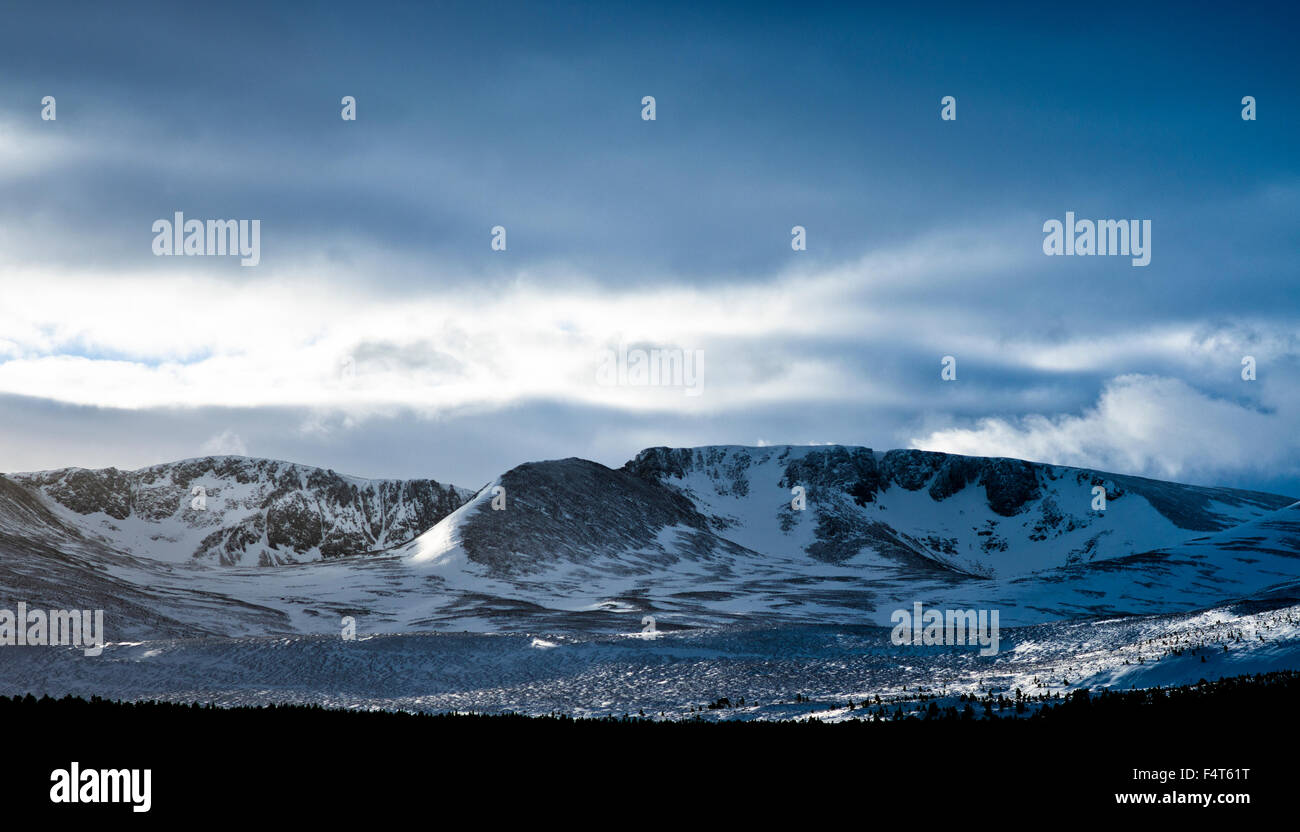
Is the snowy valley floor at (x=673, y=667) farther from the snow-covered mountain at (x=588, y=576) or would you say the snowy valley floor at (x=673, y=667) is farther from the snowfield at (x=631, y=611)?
the snow-covered mountain at (x=588, y=576)

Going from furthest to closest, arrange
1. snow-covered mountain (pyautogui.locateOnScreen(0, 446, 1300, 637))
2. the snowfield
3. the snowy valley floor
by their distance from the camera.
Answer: snow-covered mountain (pyautogui.locateOnScreen(0, 446, 1300, 637))
the snowfield
the snowy valley floor

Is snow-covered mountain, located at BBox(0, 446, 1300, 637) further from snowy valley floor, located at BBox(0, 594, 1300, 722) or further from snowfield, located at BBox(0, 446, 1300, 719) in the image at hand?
snowy valley floor, located at BBox(0, 594, 1300, 722)

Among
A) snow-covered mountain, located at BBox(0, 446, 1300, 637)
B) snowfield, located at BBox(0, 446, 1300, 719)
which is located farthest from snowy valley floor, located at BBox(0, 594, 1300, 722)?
snow-covered mountain, located at BBox(0, 446, 1300, 637)

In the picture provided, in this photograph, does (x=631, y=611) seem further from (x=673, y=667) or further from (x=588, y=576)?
(x=673, y=667)

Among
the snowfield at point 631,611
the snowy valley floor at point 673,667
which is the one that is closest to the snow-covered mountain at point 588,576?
the snowfield at point 631,611

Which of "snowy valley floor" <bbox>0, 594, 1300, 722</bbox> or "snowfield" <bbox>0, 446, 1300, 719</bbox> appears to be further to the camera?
"snowfield" <bbox>0, 446, 1300, 719</bbox>

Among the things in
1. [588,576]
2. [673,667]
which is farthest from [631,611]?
[673,667]

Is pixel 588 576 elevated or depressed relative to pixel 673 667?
depressed
